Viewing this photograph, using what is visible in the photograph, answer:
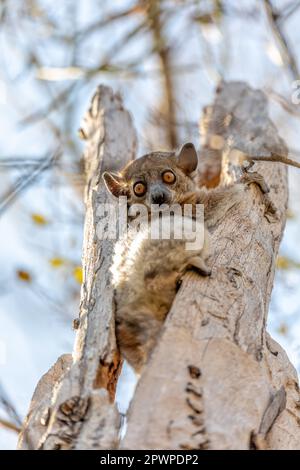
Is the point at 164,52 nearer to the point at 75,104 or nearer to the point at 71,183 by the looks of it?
the point at 75,104

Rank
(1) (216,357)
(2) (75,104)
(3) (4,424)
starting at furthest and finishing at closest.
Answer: (2) (75,104) → (3) (4,424) → (1) (216,357)

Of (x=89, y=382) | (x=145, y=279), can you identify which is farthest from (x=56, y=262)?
(x=89, y=382)

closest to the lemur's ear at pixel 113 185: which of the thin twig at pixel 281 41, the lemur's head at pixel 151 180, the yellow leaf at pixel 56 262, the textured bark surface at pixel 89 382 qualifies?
the lemur's head at pixel 151 180

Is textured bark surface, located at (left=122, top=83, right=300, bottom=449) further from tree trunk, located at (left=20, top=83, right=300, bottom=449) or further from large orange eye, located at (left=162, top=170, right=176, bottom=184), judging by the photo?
large orange eye, located at (left=162, top=170, right=176, bottom=184)

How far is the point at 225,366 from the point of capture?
3045 mm

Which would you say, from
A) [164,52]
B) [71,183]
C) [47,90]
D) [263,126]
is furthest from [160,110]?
[263,126]

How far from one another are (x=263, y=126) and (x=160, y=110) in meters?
3.63

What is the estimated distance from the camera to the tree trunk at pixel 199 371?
2.75 m

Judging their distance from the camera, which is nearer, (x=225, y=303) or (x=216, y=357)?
(x=216, y=357)

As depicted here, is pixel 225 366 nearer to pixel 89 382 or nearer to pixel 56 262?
pixel 89 382

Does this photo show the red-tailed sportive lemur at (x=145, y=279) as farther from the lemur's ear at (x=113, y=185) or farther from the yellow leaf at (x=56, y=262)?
the yellow leaf at (x=56, y=262)

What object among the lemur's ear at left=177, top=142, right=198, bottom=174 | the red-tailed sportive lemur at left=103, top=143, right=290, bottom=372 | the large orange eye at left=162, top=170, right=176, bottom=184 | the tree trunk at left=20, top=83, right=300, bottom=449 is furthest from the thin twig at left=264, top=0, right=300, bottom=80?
the red-tailed sportive lemur at left=103, top=143, right=290, bottom=372

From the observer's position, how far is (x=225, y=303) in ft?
11.3

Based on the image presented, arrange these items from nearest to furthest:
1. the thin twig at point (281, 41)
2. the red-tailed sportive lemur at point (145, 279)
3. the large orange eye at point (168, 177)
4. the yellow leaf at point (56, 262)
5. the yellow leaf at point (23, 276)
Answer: the red-tailed sportive lemur at point (145, 279) < the large orange eye at point (168, 177) < the thin twig at point (281, 41) < the yellow leaf at point (23, 276) < the yellow leaf at point (56, 262)
